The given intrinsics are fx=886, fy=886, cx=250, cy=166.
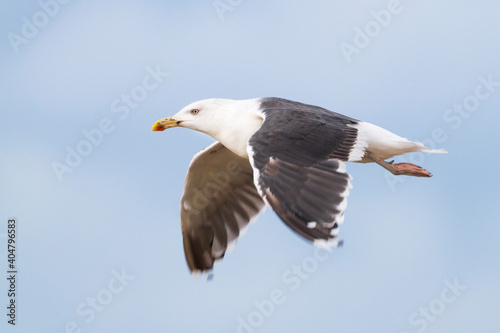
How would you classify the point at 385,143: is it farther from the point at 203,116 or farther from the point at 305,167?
the point at 203,116

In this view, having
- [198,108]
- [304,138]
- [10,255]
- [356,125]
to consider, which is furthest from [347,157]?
[10,255]

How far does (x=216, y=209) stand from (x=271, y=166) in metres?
3.20

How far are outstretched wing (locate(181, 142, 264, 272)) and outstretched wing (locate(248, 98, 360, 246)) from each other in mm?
1615

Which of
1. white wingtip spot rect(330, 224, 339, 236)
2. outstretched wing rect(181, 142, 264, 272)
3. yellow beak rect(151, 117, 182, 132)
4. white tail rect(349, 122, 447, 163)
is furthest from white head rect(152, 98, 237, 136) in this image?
white wingtip spot rect(330, 224, 339, 236)

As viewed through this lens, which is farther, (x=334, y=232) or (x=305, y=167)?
(x=305, y=167)

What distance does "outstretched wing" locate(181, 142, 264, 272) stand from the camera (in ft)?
38.7

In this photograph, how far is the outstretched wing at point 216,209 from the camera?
11.8 m

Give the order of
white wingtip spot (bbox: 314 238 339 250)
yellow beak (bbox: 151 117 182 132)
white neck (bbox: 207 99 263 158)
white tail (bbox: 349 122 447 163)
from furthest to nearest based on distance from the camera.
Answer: yellow beak (bbox: 151 117 182 132) < white neck (bbox: 207 99 263 158) < white tail (bbox: 349 122 447 163) < white wingtip spot (bbox: 314 238 339 250)

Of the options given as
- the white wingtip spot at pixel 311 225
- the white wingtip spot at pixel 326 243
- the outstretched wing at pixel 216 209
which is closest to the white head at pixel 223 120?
the outstretched wing at pixel 216 209

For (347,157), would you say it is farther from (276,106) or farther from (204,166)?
(204,166)

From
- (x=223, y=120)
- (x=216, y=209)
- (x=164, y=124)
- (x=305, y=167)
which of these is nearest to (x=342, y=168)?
(x=305, y=167)

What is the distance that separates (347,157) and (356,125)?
1214 mm

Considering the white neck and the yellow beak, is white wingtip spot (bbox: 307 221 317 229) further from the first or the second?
the yellow beak

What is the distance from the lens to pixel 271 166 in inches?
353
